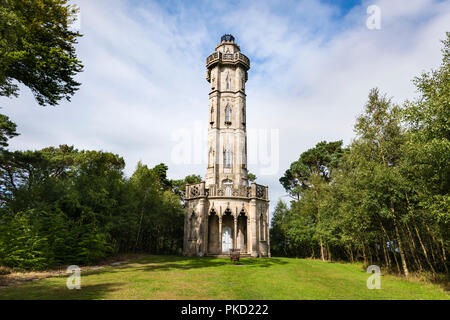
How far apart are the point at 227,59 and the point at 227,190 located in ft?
63.3

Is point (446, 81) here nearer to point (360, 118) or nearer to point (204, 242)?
point (360, 118)

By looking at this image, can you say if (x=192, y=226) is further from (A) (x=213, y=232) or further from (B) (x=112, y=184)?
(B) (x=112, y=184)

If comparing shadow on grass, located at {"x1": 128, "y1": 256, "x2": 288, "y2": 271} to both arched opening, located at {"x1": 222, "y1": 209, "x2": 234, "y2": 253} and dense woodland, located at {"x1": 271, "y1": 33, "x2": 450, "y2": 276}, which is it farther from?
dense woodland, located at {"x1": 271, "y1": 33, "x2": 450, "y2": 276}

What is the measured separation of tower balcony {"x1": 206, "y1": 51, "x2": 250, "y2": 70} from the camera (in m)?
36.0

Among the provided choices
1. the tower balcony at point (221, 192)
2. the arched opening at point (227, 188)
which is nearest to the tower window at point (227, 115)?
the arched opening at point (227, 188)

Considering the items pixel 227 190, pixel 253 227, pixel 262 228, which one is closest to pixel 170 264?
pixel 253 227

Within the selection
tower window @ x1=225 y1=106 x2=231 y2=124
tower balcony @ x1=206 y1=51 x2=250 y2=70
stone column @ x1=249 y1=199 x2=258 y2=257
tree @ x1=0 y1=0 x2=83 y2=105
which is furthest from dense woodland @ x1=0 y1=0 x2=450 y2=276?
tower balcony @ x1=206 y1=51 x2=250 y2=70

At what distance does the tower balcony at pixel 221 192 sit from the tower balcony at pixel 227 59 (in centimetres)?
1798

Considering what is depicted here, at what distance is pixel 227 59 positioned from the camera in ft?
119

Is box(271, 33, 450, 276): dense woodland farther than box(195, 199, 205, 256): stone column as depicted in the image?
No

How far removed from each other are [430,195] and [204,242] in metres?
21.0

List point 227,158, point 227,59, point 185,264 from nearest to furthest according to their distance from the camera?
point 185,264 < point 227,158 < point 227,59

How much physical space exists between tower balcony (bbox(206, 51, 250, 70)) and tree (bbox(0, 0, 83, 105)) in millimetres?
21950
